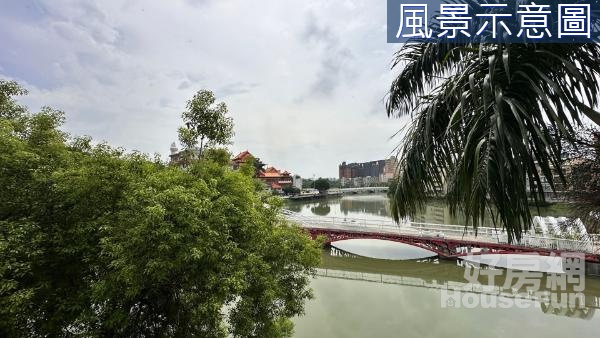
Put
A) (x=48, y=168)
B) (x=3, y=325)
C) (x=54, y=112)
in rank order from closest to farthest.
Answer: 1. (x=3, y=325)
2. (x=48, y=168)
3. (x=54, y=112)

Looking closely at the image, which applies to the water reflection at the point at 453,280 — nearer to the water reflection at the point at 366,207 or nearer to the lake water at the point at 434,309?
the lake water at the point at 434,309

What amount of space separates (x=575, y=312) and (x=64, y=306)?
442 inches

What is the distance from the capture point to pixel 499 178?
1.48 metres

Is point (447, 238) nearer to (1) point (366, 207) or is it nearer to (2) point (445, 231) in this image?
(2) point (445, 231)

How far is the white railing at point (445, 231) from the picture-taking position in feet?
34.7

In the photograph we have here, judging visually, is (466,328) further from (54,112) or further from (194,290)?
(54,112)

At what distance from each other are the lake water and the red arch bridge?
0.86 meters

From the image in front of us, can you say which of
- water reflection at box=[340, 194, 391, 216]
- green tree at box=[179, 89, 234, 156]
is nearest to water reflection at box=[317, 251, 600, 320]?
green tree at box=[179, 89, 234, 156]

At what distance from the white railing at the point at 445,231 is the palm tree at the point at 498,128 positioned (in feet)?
24.3

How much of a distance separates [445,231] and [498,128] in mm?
13699

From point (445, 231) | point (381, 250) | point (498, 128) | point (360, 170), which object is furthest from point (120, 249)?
point (360, 170)

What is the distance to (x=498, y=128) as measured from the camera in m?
1.44

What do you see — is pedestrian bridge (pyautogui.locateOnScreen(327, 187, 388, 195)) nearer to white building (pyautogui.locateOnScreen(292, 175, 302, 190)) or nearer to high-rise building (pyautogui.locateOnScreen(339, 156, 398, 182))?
white building (pyautogui.locateOnScreen(292, 175, 302, 190))

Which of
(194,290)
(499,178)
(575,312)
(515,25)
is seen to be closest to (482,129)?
(499,178)
